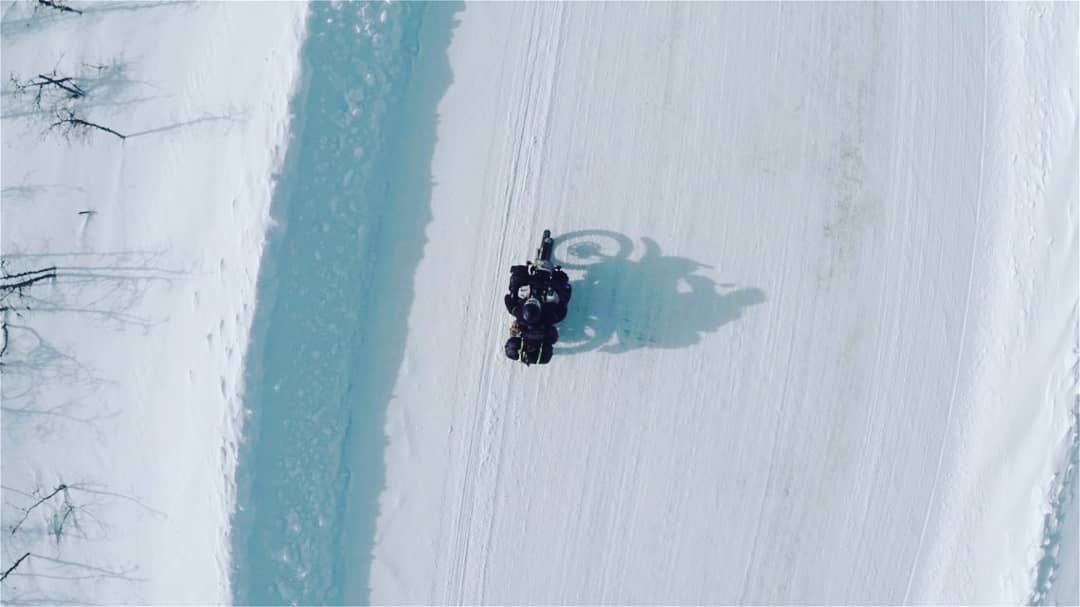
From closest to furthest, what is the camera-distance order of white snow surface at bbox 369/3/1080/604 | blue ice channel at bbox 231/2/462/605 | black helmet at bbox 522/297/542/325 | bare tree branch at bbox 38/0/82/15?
black helmet at bbox 522/297/542/325, blue ice channel at bbox 231/2/462/605, white snow surface at bbox 369/3/1080/604, bare tree branch at bbox 38/0/82/15

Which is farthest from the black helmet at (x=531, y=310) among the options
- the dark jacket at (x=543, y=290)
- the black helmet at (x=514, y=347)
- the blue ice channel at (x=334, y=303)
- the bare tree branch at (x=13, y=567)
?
the bare tree branch at (x=13, y=567)

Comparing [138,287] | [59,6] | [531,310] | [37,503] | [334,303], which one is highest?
[59,6]

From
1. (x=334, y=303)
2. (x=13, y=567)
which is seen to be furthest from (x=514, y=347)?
(x=13, y=567)

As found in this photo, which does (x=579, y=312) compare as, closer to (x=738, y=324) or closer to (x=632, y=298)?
(x=632, y=298)

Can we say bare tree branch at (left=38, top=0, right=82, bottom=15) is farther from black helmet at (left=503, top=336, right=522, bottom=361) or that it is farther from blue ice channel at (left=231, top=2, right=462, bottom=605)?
black helmet at (left=503, top=336, right=522, bottom=361)

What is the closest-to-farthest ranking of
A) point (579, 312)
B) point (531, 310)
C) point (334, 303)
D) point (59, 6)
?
point (531, 310) → point (334, 303) → point (579, 312) → point (59, 6)

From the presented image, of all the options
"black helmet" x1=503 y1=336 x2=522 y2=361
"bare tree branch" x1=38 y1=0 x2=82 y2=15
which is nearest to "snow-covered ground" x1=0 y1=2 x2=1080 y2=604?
"black helmet" x1=503 y1=336 x2=522 y2=361
